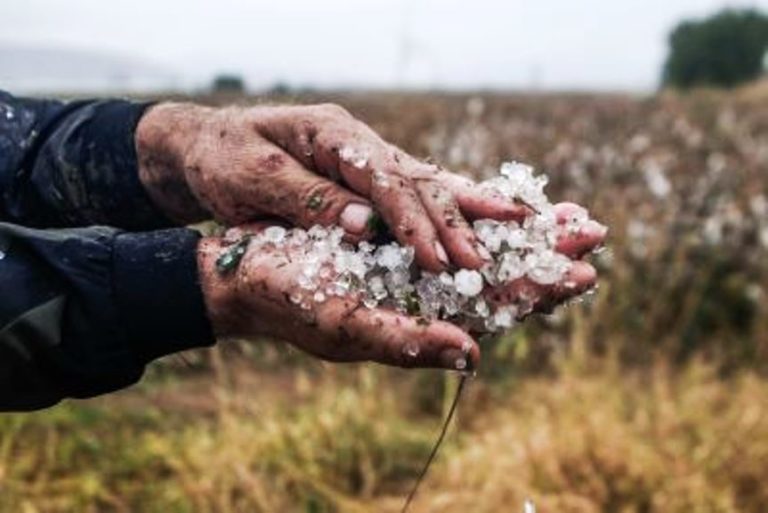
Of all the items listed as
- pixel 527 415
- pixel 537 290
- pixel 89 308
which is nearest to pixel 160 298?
pixel 89 308

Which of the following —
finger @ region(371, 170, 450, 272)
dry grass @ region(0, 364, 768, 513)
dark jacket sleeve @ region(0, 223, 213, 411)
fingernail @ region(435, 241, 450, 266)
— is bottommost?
dry grass @ region(0, 364, 768, 513)

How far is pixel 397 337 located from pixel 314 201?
243 millimetres

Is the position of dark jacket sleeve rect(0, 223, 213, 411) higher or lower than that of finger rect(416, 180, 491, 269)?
lower

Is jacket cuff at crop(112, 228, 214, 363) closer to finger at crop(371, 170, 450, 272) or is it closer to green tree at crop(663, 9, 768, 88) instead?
finger at crop(371, 170, 450, 272)

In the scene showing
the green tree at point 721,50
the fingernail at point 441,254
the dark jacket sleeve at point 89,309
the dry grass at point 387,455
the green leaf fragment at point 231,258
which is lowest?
the green tree at point 721,50

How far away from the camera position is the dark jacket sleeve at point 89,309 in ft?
4.88

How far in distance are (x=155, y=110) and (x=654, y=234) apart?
4.42 m

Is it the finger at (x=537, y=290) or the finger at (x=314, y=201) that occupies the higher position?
the finger at (x=314, y=201)

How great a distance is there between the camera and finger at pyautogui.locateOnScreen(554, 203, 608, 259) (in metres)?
1.48

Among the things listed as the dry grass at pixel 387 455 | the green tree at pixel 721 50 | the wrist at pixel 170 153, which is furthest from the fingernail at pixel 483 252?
the green tree at pixel 721 50

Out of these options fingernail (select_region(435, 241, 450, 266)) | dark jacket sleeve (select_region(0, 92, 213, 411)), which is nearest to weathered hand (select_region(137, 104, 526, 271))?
fingernail (select_region(435, 241, 450, 266))

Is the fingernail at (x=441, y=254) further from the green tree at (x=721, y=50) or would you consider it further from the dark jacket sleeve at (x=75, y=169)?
the green tree at (x=721, y=50)

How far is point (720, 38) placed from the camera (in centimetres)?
4288

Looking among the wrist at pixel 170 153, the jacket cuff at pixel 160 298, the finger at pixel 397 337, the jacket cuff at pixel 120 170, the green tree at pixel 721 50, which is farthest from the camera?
the green tree at pixel 721 50
